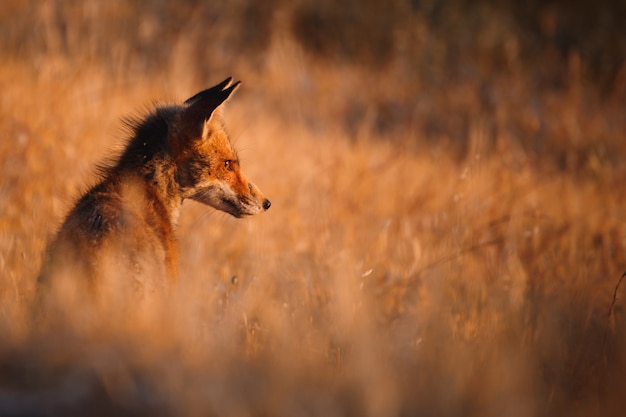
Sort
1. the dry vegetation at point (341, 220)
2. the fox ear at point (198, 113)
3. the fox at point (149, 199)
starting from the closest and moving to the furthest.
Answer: the dry vegetation at point (341, 220) → the fox at point (149, 199) → the fox ear at point (198, 113)

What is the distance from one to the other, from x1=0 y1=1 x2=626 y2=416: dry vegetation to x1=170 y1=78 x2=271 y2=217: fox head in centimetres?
46

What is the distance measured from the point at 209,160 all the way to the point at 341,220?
7.80 ft

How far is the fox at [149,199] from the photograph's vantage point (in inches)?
134

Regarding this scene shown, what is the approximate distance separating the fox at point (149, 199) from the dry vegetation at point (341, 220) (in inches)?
7.8

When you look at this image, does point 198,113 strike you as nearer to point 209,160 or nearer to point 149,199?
point 209,160

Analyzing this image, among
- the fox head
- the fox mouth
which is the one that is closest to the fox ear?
the fox head

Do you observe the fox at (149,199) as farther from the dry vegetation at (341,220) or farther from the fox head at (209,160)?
the dry vegetation at (341,220)

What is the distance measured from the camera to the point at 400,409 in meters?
3.04

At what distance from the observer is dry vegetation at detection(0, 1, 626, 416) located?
3082 mm

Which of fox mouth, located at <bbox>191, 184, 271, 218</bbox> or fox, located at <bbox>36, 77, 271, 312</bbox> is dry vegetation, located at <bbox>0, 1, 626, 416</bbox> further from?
fox mouth, located at <bbox>191, 184, 271, 218</bbox>

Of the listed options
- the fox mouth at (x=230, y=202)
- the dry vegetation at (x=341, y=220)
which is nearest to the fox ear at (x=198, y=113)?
the fox mouth at (x=230, y=202)

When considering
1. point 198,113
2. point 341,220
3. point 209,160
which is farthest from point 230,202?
point 341,220

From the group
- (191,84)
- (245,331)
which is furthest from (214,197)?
(191,84)

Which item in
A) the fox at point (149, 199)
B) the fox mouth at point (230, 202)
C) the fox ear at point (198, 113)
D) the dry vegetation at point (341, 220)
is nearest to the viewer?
the dry vegetation at point (341, 220)
